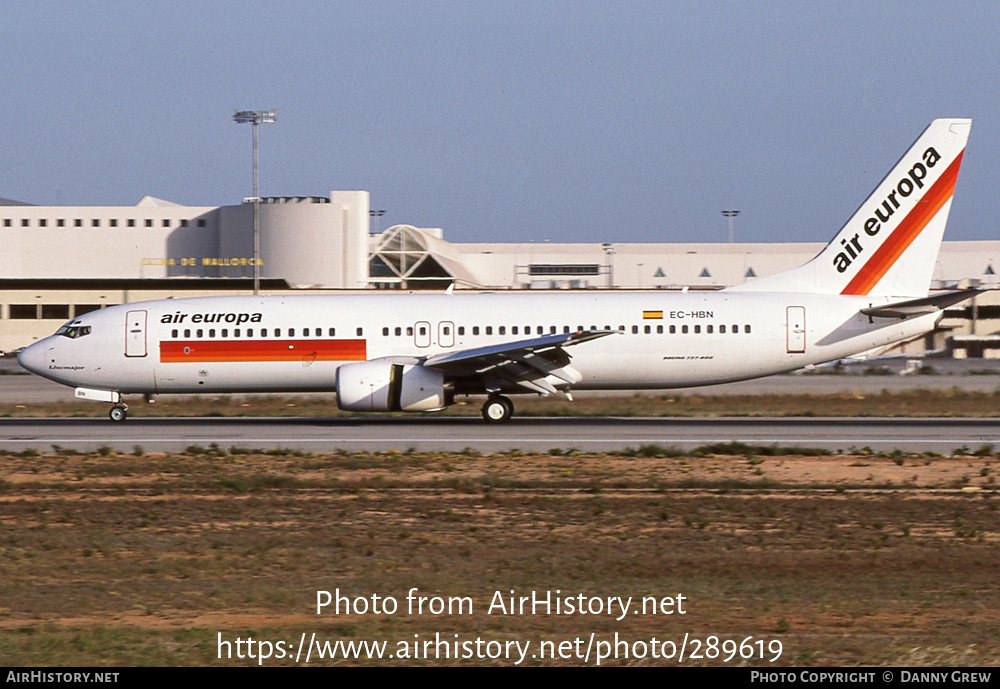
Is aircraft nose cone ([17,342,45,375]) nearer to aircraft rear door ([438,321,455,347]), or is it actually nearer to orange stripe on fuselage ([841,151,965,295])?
aircraft rear door ([438,321,455,347])

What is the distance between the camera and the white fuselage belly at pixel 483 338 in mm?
29844

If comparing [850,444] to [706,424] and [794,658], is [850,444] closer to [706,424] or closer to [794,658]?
[706,424]

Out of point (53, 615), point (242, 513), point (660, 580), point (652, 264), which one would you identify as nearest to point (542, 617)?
point (660, 580)

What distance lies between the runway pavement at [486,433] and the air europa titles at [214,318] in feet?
8.77

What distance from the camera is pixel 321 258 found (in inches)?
3462

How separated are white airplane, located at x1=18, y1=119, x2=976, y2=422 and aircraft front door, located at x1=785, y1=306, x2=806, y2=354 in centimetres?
3

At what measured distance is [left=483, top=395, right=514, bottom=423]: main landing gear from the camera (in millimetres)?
29328

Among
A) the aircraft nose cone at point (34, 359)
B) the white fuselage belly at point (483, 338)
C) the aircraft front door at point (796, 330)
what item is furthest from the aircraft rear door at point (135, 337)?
the aircraft front door at point (796, 330)

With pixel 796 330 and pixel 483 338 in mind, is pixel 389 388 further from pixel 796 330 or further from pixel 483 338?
pixel 796 330

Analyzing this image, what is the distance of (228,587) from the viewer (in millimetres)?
11844

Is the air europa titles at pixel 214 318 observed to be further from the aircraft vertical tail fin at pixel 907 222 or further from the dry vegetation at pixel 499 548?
the aircraft vertical tail fin at pixel 907 222

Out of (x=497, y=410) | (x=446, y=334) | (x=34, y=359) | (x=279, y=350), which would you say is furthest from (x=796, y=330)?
(x=34, y=359)

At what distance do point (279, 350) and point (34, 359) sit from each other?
22.3ft

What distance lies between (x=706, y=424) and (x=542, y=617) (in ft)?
64.4
